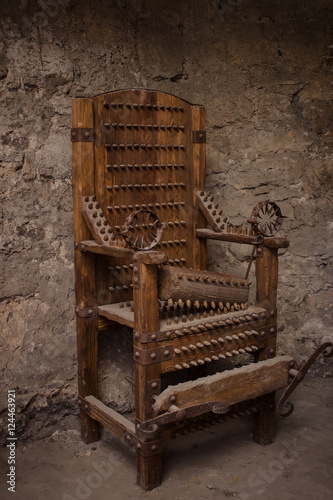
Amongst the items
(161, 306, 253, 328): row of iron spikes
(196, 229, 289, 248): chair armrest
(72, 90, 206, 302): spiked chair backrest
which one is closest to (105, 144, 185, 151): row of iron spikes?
(72, 90, 206, 302): spiked chair backrest

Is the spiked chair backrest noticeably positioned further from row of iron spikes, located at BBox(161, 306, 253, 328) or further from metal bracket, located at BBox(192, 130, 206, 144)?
row of iron spikes, located at BBox(161, 306, 253, 328)

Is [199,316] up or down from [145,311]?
down

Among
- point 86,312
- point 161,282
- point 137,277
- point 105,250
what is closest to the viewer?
point 137,277

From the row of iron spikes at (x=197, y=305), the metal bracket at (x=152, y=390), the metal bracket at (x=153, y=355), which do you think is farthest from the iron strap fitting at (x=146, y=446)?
the row of iron spikes at (x=197, y=305)

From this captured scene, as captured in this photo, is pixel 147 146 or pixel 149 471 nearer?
pixel 149 471

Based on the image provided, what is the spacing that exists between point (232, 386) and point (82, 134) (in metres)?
1.65

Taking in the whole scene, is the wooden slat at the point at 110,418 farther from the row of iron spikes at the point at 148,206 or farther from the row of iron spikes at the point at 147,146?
the row of iron spikes at the point at 147,146

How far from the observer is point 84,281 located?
3305mm

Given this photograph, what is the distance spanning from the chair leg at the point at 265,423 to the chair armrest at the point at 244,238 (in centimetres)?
95

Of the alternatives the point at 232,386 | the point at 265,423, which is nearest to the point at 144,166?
the point at 232,386

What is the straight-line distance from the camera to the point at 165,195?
11.7 feet

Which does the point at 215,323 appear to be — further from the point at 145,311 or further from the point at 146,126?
the point at 146,126

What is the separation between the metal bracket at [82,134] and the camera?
316 cm

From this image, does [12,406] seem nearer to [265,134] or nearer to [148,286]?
[148,286]
